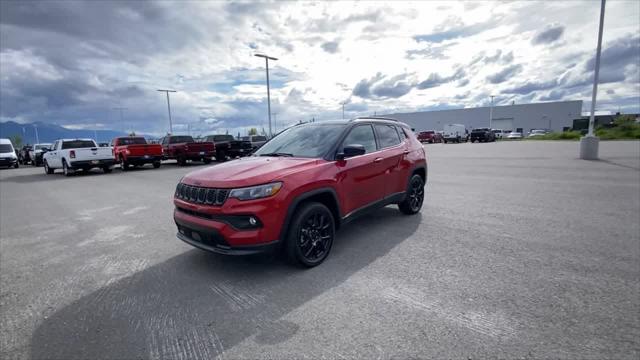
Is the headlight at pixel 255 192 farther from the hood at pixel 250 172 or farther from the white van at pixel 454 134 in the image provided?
the white van at pixel 454 134

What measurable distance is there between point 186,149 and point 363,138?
54.8 feet

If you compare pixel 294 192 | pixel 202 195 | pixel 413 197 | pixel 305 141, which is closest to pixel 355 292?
pixel 294 192

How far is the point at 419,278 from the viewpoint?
3475mm

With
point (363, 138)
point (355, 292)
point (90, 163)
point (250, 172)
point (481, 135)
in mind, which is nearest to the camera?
point (355, 292)

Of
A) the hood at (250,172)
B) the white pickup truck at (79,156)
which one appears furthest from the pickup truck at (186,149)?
the hood at (250,172)

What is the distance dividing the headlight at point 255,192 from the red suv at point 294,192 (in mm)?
10

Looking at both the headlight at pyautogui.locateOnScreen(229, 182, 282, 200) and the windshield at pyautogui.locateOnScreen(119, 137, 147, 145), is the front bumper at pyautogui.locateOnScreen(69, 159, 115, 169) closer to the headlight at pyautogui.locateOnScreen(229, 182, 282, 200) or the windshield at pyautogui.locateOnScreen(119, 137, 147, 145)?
the windshield at pyautogui.locateOnScreen(119, 137, 147, 145)

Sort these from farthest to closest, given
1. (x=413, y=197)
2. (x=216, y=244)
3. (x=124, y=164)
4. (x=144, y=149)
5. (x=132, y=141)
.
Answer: (x=132, y=141)
(x=124, y=164)
(x=144, y=149)
(x=413, y=197)
(x=216, y=244)

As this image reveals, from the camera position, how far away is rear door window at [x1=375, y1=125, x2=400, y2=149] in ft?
17.1

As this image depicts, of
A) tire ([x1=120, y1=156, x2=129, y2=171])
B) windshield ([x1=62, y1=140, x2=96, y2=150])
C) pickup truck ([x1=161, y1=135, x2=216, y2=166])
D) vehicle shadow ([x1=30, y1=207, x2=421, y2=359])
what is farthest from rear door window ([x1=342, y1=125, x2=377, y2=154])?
tire ([x1=120, y1=156, x2=129, y2=171])

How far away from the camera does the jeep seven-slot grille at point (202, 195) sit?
11.1 feet

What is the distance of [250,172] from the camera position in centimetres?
359

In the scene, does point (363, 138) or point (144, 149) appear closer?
point (363, 138)

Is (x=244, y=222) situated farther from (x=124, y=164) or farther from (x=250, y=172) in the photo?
(x=124, y=164)
